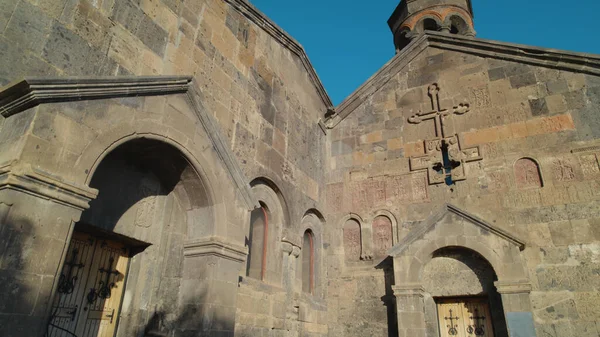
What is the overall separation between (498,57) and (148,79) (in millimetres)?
6799

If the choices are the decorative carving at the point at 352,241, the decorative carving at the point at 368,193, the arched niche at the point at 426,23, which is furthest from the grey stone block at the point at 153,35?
the arched niche at the point at 426,23

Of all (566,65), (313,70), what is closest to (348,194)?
(313,70)

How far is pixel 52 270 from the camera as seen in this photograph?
3.03 m

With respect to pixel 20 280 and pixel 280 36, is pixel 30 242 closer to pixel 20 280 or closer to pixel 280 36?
pixel 20 280

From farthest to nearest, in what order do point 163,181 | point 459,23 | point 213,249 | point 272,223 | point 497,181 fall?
point 459,23, point 497,181, point 272,223, point 163,181, point 213,249

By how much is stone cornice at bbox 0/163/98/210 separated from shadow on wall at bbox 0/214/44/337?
0.19 m

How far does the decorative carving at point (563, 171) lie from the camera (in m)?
6.63

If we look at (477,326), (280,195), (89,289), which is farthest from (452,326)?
(89,289)

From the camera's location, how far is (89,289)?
4449 millimetres

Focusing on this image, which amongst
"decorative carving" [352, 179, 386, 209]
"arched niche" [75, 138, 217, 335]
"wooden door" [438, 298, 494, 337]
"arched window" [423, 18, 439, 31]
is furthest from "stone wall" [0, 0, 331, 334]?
"arched window" [423, 18, 439, 31]

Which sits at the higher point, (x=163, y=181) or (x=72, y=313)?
(x=163, y=181)

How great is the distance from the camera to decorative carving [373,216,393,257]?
773 centimetres

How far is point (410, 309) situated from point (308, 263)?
204cm

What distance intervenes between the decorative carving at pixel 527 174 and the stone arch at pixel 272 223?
4.06 metres
